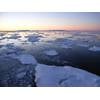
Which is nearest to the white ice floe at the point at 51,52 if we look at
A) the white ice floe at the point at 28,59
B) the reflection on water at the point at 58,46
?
the reflection on water at the point at 58,46

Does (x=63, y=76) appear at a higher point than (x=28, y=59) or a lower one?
lower

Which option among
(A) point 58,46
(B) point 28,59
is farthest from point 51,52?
(B) point 28,59

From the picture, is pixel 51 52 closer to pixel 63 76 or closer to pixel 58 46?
pixel 58 46

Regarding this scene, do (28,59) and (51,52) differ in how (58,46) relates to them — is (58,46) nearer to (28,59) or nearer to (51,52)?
(51,52)

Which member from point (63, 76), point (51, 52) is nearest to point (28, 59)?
point (51, 52)

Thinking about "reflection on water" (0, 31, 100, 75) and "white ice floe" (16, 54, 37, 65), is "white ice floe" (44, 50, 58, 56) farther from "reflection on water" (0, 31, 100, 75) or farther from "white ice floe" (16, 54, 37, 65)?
"white ice floe" (16, 54, 37, 65)

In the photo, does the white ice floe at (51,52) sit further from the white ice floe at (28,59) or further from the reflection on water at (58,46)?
the white ice floe at (28,59)
